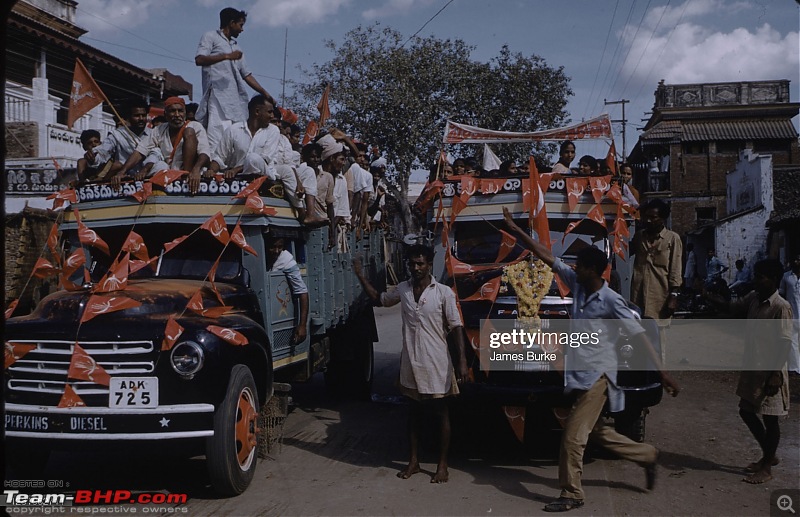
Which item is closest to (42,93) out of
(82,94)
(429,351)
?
(82,94)

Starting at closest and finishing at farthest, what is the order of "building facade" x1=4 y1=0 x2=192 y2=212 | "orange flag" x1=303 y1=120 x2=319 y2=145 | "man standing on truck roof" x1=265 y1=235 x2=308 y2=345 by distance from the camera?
1. "man standing on truck roof" x1=265 y1=235 x2=308 y2=345
2. "orange flag" x1=303 y1=120 x2=319 y2=145
3. "building facade" x1=4 y1=0 x2=192 y2=212

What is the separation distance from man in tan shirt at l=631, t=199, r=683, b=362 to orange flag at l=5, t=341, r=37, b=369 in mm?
5389

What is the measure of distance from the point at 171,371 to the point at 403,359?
1.88 metres

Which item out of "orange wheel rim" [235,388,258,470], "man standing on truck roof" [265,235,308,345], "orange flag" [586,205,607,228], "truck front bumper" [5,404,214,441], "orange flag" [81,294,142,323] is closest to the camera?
"truck front bumper" [5,404,214,441]

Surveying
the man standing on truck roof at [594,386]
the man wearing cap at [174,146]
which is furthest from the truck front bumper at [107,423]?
the man wearing cap at [174,146]

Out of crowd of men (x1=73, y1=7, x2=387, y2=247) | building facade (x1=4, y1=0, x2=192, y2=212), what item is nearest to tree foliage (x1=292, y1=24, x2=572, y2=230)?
building facade (x1=4, y1=0, x2=192, y2=212)

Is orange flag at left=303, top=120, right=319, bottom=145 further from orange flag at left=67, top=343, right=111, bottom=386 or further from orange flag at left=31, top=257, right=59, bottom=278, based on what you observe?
orange flag at left=67, top=343, right=111, bottom=386

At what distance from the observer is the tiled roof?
33594 mm

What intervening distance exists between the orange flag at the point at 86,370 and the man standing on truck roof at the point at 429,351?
2272 millimetres

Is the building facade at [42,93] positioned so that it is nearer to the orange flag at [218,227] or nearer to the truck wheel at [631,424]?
the orange flag at [218,227]

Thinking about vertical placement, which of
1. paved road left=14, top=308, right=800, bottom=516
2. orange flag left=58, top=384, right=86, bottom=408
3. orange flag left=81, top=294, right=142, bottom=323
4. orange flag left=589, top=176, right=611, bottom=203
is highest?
orange flag left=589, top=176, right=611, bottom=203

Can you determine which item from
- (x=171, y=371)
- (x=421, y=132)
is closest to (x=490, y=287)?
(x=171, y=371)

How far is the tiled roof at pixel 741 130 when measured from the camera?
3359 cm

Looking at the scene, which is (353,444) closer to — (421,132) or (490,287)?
(490,287)
